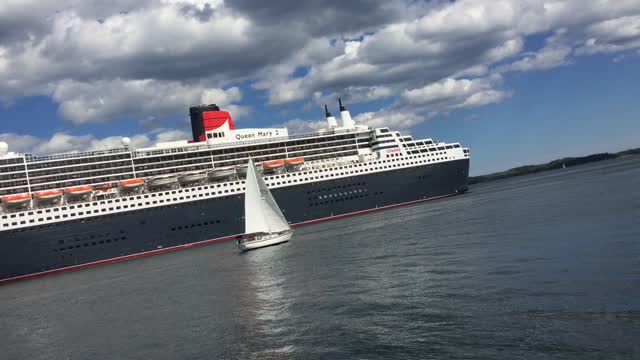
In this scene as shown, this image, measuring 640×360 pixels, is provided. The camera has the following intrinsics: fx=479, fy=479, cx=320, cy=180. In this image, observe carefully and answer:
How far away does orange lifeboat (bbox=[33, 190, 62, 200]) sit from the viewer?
51438 millimetres

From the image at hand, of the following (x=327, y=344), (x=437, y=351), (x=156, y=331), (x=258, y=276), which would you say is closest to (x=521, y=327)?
(x=437, y=351)

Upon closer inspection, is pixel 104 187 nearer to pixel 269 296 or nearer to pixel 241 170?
pixel 241 170

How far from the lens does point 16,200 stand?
50.3 m

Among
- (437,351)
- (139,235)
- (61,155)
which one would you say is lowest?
(437,351)

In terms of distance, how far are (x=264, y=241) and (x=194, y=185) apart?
828 inches

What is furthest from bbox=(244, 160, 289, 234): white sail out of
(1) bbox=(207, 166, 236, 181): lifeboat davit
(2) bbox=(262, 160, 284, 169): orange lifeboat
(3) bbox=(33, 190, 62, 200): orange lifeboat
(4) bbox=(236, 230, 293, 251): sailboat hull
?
(3) bbox=(33, 190, 62, 200): orange lifeboat

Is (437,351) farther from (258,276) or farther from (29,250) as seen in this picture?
(29,250)

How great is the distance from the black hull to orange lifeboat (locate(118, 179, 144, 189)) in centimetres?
400

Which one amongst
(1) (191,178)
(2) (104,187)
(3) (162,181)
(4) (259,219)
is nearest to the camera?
(4) (259,219)

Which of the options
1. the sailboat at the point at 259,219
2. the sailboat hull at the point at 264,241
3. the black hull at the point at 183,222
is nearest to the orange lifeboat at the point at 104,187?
the black hull at the point at 183,222

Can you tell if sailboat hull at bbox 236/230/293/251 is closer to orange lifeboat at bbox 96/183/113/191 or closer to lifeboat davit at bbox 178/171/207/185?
lifeboat davit at bbox 178/171/207/185

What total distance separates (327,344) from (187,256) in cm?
3221

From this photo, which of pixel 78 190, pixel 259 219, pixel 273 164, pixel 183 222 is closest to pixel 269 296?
pixel 259 219

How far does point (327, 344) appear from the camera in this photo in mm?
14758
